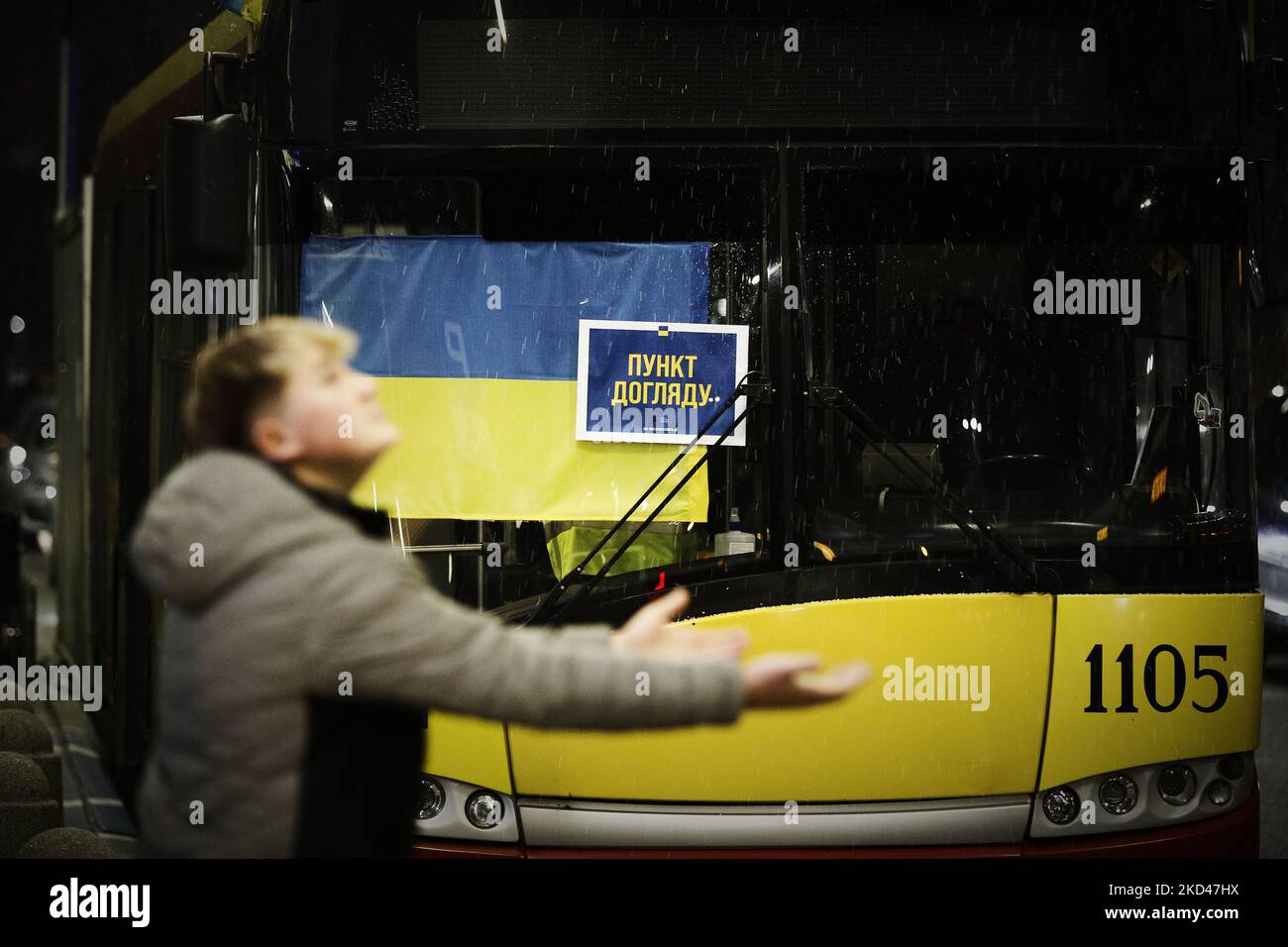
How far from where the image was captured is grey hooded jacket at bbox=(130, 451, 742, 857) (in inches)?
65.2

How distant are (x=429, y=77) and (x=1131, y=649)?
232 cm

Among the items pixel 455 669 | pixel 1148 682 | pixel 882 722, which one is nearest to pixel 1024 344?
pixel 1148 682

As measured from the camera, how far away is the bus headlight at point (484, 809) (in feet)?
11.9

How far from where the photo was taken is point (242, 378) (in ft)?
5.83

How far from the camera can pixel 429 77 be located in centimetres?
366

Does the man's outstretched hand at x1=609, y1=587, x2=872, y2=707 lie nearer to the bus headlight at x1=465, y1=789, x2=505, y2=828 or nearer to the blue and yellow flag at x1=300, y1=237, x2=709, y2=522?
the blue and yellow flag at x1=300, y1=237, x2=709, y2=522

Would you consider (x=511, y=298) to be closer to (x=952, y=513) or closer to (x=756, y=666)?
(x=952, y=513)

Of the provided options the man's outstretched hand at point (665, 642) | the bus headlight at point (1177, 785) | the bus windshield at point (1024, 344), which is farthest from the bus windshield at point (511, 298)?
the man's outstretched hand at point (665, 642)

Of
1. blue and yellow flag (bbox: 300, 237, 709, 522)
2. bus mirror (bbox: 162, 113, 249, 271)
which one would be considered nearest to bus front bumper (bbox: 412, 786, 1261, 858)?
blue and yellow flag (bbox: 300, 237, 709, 522)

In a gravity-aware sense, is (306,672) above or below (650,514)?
below

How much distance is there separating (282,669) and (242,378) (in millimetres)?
375
